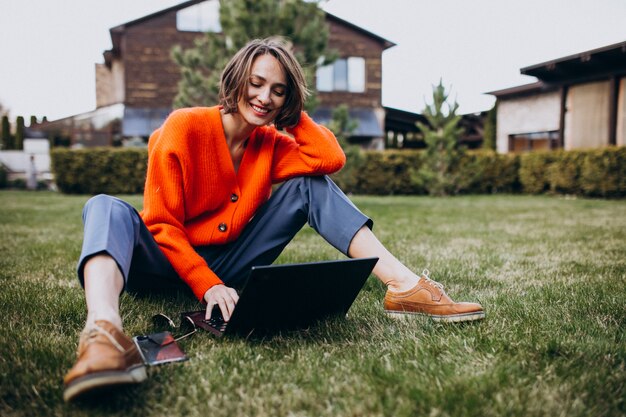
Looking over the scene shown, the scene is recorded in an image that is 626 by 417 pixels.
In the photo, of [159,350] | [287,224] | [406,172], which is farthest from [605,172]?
[159,350]

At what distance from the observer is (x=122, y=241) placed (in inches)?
67.9

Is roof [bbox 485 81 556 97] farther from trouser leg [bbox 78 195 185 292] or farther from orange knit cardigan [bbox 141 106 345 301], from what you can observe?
trouser leg [bbox 78 195 185 292]

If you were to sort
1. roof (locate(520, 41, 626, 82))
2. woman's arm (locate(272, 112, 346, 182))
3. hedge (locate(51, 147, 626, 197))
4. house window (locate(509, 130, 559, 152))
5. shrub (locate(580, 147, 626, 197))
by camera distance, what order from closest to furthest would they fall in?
woman's arm (locate(272, 112, 346, 182)) → shrub (locate(580, 147, 626, 197)) → hedge (locate(51, 147, 626, 197)) → roof (locate(520, 41, 626, 82)) → house window (locate(509, 130, 559, 152))

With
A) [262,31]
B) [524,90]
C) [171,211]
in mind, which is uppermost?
[524,90]

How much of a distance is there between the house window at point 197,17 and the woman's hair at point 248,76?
17593 millimetres

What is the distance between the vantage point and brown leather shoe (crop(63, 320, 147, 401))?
1.33 m

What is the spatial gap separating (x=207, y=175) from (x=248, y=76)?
461 mm

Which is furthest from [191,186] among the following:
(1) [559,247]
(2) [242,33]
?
(2) [242,33]

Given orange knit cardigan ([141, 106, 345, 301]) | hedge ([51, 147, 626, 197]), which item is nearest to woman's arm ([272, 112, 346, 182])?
orange knit cardigan ([141, 106, 345, 301])

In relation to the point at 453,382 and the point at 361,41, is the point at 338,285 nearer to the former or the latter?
the point at 453,382

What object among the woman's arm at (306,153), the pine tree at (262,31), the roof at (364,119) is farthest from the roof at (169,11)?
the woman's arm at (306,153)

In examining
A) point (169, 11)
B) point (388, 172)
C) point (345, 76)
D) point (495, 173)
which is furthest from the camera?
point (345, 76)

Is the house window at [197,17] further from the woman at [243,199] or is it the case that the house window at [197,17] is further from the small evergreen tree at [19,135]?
the woman at [243,199]

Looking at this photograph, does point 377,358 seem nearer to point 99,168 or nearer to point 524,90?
point 99,168
